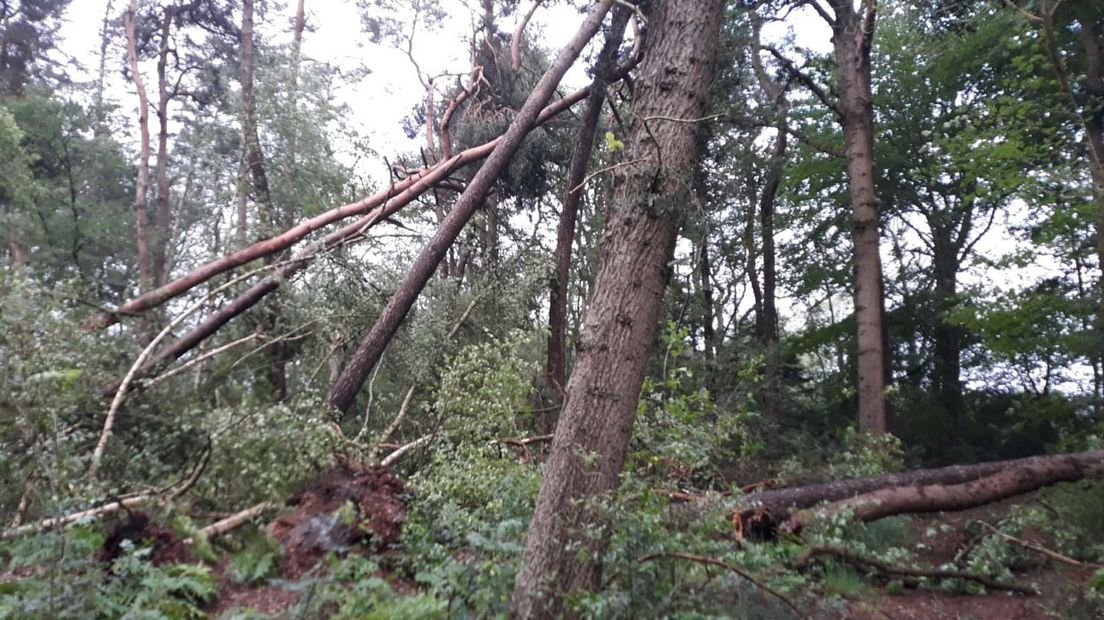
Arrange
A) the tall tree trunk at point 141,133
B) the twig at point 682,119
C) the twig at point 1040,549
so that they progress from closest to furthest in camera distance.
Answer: the twig at point 682,119 → the twig at point 1040,549 → the tall tree trunk at point 141,133

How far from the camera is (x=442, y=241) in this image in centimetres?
1018

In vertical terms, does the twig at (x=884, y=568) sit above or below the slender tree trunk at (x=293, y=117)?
below

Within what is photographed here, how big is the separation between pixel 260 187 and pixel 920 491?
10581 millimetres

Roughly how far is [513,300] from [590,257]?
866 centimetres

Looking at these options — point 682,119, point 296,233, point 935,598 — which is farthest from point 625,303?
point 296,233

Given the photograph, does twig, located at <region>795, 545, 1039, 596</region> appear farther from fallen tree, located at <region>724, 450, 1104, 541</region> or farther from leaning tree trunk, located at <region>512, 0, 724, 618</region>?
leaning tree trunk, located at <region>512, 0, 724, 618</region>

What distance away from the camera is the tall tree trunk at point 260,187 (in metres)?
10.4

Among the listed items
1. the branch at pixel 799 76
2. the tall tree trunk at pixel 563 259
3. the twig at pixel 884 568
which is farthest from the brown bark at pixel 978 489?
the branch at pixel 799 76

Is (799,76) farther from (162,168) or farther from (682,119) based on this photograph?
(162,168)

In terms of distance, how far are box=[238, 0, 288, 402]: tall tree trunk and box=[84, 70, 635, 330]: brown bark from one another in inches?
12.1

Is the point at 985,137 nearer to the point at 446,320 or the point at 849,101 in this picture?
the point at 849,101

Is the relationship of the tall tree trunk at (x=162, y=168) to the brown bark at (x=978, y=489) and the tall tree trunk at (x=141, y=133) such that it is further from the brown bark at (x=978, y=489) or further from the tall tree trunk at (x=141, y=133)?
the brown bark at (x=978, y=489)

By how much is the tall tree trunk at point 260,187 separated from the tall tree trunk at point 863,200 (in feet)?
23.6

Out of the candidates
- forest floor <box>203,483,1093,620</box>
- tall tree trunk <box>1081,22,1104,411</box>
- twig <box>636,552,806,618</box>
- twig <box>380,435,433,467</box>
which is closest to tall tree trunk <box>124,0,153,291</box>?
twig <box>380,435,433,467</box>
